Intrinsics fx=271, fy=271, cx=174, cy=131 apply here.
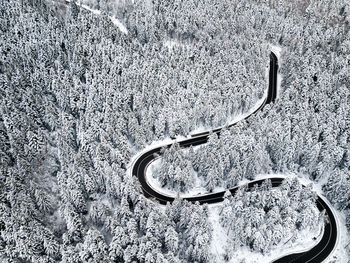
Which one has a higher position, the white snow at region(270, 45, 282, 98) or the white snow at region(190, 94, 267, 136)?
the white snow at region(270, 45, 282, 98)

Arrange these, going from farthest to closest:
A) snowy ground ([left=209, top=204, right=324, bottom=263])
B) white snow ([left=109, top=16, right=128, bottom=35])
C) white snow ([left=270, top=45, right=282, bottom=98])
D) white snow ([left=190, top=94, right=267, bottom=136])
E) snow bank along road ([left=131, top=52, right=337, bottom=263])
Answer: white snow ([left=109, top=16, right=128, bottom=35]) → white snow ([left=270, top=45, right=282, bottom=98]) → white snow ([left=190, top=94, right=267, bottom=136]) → snow bank along road ([left=131, top=52, right=337, bottom=263]) → snowy ground ([left=209, top=204, right=324, bottom=263])

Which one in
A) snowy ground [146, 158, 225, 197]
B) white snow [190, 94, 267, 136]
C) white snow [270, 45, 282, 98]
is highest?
white snow [270, 45, 282, 98]

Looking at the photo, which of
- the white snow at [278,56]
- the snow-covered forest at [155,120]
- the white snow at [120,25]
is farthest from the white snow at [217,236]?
the white snow at [120,25]

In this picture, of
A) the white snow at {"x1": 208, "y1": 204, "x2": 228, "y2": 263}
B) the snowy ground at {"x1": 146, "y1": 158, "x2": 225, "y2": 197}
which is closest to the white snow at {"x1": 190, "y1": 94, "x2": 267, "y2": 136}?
the snowy ground at {"x1": 146, "y1": 158, "x2": 225, "y2": 197}

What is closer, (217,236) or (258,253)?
(258,253)

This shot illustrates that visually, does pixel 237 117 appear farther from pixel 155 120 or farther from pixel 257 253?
pixel 257 253

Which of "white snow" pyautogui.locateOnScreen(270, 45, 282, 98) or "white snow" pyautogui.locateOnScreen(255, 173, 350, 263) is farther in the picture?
"white snow" pyautogui.locateOnScreen(270, 45, 282, 98)

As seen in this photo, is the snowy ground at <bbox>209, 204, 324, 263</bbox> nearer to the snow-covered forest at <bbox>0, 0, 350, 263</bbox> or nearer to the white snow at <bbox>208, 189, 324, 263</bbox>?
the white snow at <bbox>208, 189, 324, 263</bbox>

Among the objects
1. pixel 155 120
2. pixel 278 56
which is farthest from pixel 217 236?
pixel 278 56

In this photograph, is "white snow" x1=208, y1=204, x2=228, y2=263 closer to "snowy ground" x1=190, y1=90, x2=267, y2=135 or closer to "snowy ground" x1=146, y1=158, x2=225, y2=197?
"snowy ground" x1=146, y1=158, x2=225, y2=197

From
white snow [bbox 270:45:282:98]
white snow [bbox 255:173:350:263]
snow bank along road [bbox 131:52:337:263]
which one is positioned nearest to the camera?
snow bank along road [bbox 131:52:337:263]

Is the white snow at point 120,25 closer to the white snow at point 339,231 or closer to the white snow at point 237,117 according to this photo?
the white snow at point 237,117
